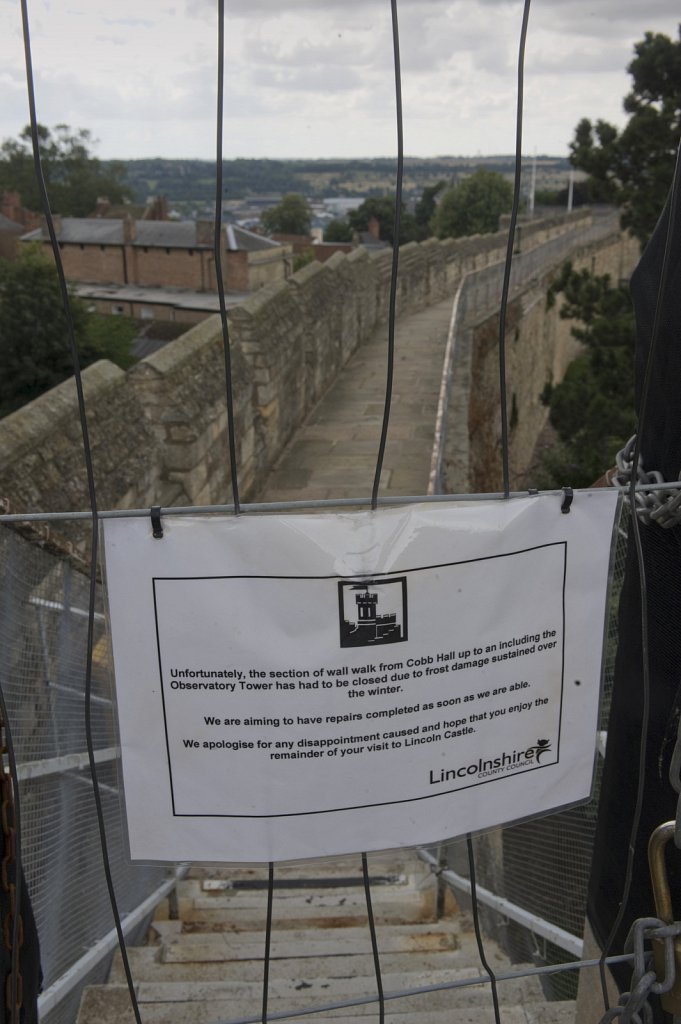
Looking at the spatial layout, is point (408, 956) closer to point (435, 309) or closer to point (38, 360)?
point (435, 309)

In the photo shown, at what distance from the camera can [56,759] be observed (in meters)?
2.71

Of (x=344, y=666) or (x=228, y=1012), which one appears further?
(x=228, y=1012)

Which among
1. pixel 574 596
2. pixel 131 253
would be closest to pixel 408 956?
pixel 574 596

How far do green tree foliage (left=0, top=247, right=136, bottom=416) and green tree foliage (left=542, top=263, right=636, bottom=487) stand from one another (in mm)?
17819

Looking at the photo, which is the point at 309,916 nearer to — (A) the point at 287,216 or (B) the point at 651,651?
(B) the point at 651,651

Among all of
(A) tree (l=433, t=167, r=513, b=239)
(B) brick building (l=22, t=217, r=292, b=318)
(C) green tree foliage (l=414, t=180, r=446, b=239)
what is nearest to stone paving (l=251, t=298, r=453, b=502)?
(B) brick building (l=22, t=217, r=292, b=318)

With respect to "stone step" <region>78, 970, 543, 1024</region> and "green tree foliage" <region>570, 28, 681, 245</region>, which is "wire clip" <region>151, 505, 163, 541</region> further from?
"green tree foliage" <region>570, 28, 681, 245</region>

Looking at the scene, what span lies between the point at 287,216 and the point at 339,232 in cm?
973

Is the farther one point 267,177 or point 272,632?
point 267,177

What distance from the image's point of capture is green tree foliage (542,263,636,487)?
15227mm

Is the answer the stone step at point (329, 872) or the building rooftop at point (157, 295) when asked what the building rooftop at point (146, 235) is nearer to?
the building rooftop at point (157, 295)

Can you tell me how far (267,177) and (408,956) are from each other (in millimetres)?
111942

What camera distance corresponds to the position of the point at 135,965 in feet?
11.2

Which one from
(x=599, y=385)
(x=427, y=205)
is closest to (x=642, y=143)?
(x=599, y=385)
